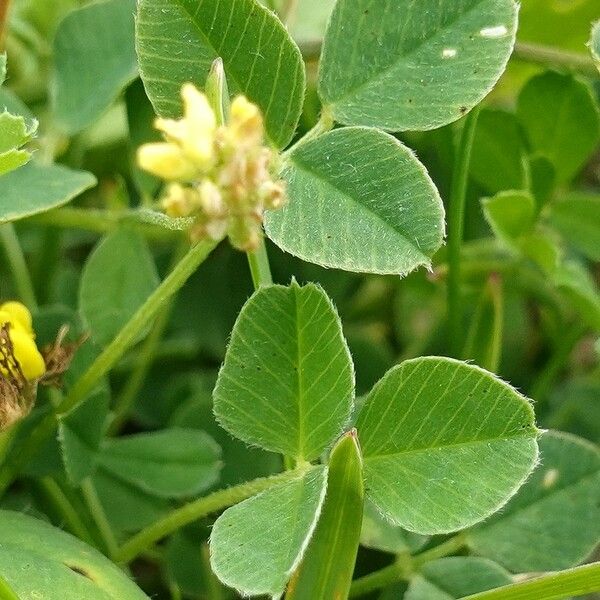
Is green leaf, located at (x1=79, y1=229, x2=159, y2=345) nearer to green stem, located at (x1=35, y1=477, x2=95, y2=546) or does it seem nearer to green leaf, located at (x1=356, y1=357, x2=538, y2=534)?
green stem, located at (x1=35, y1=477, x2=95, y2=546)

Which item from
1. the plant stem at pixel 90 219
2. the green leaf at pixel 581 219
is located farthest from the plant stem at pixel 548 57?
the plant stem at pixel 90 219

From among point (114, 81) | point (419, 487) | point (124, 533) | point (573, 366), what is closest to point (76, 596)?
point (419, 487)

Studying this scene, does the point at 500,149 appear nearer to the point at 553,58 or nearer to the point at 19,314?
the point at 553,58

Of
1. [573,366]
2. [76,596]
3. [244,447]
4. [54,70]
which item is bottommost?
[573,366]

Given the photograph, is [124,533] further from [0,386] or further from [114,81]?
[114,81]

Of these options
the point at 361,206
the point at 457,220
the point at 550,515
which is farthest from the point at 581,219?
the point at 361,206

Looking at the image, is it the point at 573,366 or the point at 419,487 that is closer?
the point at 419,487

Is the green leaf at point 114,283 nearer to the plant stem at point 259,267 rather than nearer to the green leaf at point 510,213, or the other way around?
the plant stem at point 259,267
